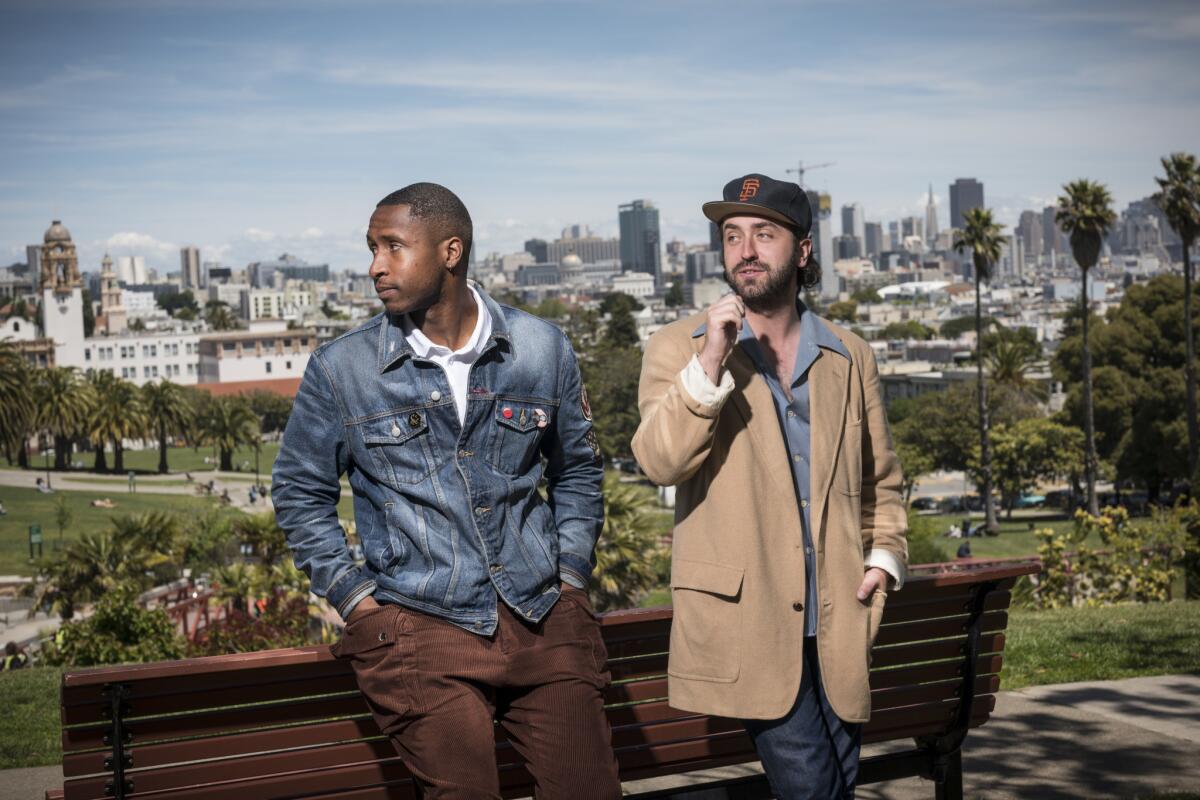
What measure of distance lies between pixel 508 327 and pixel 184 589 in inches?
1018

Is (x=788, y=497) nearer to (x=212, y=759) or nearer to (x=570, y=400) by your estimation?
(x=570, y=400)

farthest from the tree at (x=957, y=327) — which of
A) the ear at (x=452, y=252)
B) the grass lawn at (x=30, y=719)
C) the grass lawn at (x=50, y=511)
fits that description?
the ear at (x=452, y=252)

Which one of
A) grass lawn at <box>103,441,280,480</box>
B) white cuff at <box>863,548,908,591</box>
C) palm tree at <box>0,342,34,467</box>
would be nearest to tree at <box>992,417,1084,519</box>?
grass lawn at <box>103,441,280,480</box>

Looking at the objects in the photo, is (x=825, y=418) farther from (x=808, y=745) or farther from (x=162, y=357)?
(x=162, y=357)

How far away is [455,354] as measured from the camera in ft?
11.8

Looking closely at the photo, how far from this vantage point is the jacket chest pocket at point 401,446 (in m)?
3.46

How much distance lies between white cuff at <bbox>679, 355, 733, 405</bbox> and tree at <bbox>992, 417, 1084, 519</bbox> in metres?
58.5

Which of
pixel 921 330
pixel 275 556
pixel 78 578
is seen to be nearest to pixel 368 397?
pixel 78 578

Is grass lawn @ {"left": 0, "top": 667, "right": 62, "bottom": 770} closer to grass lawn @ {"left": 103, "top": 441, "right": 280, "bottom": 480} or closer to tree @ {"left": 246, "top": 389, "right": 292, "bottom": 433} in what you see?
grass lawn @ {"left": 103, "top": 441, "right": 280, "bottom": 480}

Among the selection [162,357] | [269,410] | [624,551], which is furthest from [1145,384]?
[162,357]

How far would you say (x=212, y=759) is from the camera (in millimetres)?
3752

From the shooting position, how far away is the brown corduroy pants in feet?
10.7

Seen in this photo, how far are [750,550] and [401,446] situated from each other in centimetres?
93

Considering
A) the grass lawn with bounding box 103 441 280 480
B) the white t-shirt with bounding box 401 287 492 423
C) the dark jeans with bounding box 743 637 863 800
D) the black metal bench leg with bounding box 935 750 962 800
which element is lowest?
the grass lawn with bounding box 103 441 280 480
